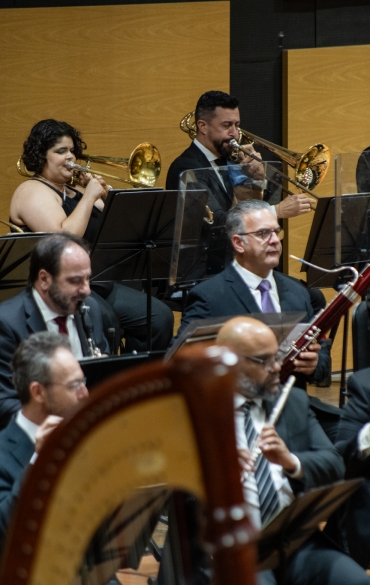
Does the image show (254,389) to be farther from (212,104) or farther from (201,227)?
(212,104)

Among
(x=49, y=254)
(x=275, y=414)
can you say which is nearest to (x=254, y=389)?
(x=275, y=414)

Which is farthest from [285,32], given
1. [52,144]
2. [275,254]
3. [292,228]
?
[275,254]

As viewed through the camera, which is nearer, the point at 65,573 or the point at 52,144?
the point at 65,573

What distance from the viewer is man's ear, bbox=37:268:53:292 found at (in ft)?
10.6

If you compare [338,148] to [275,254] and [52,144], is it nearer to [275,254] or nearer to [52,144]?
[52,144]

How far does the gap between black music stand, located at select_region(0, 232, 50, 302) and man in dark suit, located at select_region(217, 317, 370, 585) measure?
4.46 feet

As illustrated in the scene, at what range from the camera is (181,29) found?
21.1 ft

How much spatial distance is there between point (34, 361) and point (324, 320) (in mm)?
1361

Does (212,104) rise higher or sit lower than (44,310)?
higher

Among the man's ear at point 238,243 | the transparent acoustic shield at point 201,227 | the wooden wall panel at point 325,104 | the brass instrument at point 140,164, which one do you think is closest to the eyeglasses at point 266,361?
the man's ear at point 238,243

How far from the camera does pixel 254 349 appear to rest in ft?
7.95

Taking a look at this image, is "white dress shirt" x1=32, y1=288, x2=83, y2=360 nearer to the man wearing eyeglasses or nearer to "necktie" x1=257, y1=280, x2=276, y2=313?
the man wearing eyeglasses

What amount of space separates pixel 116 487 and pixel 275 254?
8.88 feet

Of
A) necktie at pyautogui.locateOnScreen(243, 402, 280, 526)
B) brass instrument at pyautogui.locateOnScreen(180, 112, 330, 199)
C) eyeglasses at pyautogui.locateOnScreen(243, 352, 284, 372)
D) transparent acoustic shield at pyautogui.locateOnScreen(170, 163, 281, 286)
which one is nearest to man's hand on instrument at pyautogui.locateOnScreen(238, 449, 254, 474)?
necktie at pyautogui.locateOnScreen(243, 402, 280, 526)
